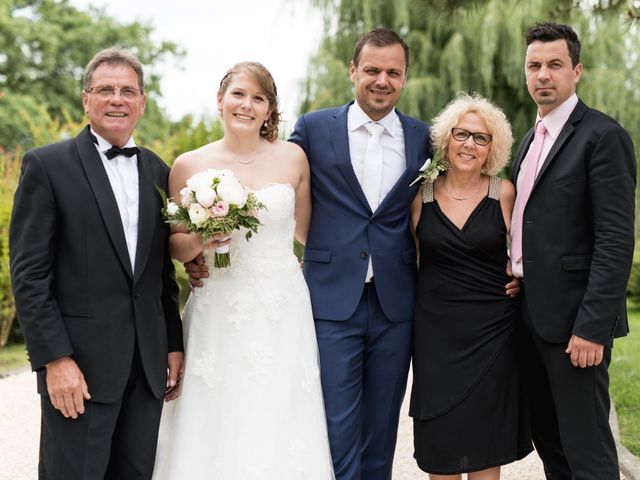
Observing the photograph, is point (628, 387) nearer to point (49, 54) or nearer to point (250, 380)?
point (250, 380)

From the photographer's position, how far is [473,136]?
4.00m

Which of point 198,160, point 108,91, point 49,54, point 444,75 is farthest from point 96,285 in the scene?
point 49,54

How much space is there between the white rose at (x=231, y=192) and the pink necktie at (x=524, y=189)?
142cm

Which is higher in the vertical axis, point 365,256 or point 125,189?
point 125,189

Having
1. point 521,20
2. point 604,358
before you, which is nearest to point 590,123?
point 604,358

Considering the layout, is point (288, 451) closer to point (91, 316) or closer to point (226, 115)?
point (91, 316)

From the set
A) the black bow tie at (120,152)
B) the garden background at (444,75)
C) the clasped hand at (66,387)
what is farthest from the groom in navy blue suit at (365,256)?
the garden background at (444,75)

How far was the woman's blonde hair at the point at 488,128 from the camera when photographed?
4012 mm

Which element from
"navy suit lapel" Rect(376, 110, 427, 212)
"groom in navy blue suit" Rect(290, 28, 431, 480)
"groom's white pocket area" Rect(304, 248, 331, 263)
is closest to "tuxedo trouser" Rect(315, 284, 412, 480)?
"groom in navy blue suit" Rect(290, 28, 431, 480)

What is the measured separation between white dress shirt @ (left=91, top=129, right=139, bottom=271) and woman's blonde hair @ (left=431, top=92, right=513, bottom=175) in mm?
1611

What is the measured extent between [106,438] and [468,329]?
1.82m

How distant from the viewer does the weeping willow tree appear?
41.6 ft

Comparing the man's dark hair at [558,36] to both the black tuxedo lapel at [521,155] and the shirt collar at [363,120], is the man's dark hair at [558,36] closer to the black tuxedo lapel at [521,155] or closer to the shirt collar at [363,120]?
the black tuxedo lapel at [521,155]

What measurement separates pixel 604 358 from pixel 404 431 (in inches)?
119
